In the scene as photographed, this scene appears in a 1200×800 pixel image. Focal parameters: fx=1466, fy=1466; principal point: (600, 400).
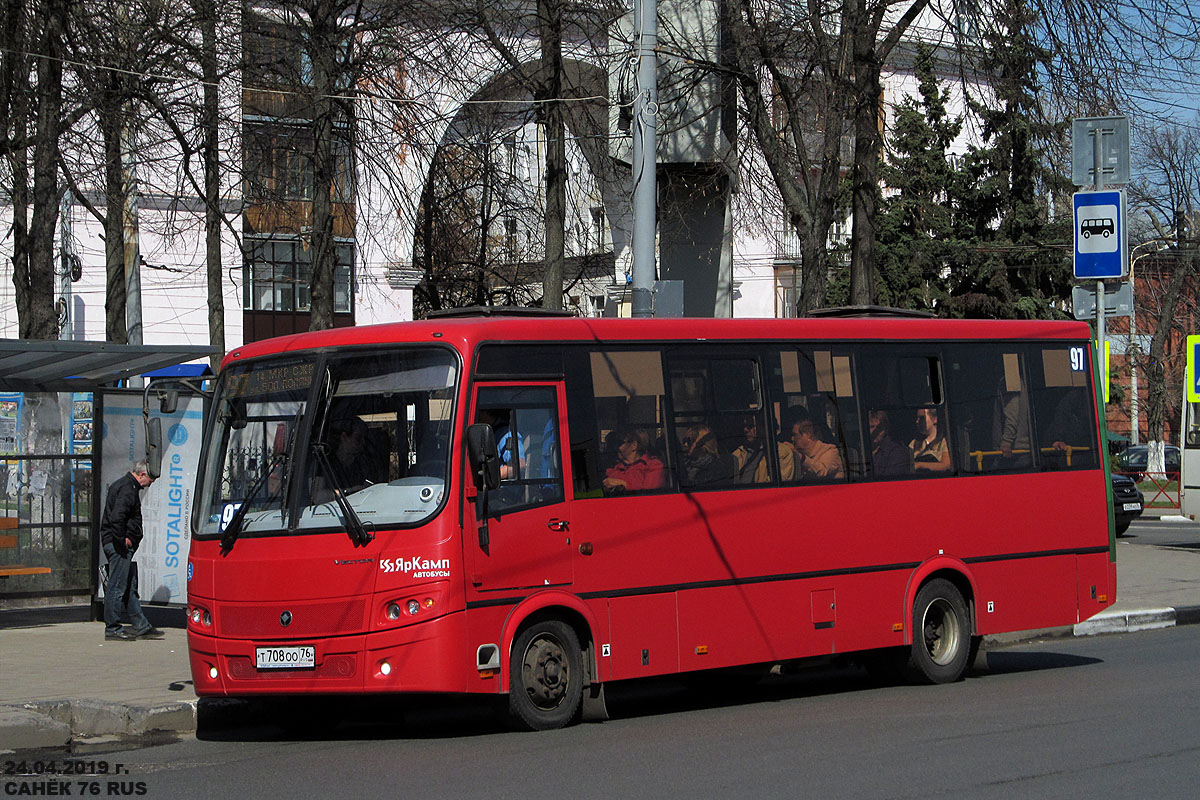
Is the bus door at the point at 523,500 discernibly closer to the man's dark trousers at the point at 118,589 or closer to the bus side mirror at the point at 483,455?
the bus side mirror at the point at 483,455

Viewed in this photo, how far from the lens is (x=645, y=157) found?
1609 cm

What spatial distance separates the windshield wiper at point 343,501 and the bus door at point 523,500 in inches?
27.4

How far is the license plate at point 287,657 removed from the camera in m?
9.84

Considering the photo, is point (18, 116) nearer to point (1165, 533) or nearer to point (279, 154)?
point (279, 154)

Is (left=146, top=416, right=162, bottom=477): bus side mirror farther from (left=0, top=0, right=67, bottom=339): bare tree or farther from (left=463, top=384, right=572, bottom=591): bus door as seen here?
(left=0, top=0, right=67, bottom=339): bare tree

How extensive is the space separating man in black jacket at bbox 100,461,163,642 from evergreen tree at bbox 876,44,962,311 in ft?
99.0

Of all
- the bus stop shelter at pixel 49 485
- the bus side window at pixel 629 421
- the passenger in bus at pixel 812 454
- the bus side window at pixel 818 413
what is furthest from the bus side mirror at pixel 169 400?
the passenger in bus at pixel 812 454

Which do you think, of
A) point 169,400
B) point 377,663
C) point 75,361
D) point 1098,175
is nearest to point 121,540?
point 75,361

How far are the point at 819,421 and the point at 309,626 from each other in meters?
4.67

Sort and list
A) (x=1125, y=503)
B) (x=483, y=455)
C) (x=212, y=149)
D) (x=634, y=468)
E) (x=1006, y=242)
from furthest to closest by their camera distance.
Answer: (x=1006, y=242) → (x=1125, y=503) → (x=212, y=149) → (x=634, y=468) → (x=483, y=455)

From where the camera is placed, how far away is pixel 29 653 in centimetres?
1360

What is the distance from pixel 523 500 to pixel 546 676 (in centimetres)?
125

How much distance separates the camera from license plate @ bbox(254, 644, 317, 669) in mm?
9844

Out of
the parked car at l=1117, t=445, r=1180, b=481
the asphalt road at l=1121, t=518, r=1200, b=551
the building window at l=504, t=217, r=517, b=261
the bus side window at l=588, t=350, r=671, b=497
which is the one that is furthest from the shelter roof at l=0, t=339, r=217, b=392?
the parked car at l=1117, t=445, r=1180, b=481
